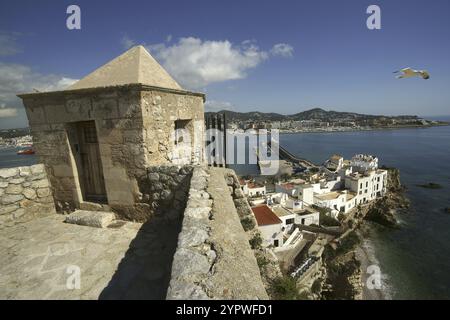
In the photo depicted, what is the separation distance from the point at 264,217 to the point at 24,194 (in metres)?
17.7

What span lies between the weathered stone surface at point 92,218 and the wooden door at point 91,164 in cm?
37

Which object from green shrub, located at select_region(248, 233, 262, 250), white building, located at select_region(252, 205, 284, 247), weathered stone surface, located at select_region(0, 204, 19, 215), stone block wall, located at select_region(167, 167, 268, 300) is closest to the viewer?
stone block wall, located at select_region(167, 167, 268, 300)

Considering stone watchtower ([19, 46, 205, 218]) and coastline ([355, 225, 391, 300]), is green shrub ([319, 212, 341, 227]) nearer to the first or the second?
coastline ([355, 225, 391, 300])

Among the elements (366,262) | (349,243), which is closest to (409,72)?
(366,262)

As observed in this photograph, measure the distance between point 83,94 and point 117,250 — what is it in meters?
2.63

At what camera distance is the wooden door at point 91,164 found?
14.9ft

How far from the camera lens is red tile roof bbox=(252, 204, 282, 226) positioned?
761 inches

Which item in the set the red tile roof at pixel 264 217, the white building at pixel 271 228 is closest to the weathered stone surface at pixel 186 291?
the white building at pixel 271 228

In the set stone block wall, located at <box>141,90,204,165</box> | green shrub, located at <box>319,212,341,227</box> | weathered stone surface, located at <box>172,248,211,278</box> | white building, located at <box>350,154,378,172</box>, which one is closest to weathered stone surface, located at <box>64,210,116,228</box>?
stone block wall, located at <box>141,90,204,165</box>

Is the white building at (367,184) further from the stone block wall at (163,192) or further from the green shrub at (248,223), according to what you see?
the stone block wall at (163,192)

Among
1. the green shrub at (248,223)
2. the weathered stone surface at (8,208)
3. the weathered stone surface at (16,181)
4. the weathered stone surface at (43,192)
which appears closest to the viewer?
the green shrub at (248,223)

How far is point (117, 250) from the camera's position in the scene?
3.46 m
